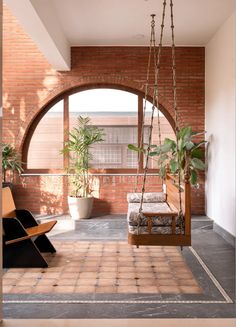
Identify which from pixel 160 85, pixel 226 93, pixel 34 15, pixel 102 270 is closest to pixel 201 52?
pixel 160 85

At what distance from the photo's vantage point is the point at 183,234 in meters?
4.34

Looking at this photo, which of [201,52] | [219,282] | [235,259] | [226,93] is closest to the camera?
[219,282]

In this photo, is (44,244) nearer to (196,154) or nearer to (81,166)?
(81,166)

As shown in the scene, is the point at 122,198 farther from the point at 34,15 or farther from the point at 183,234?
the point at 34,15

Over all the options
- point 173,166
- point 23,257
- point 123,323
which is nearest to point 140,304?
point 123,323

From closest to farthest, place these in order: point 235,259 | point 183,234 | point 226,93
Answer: point 183,234 < point 235,259 < point 226,93

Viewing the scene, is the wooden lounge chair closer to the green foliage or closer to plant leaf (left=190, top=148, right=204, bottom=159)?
the green foliage

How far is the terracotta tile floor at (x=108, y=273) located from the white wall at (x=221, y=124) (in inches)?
49.1

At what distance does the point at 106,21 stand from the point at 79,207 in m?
3.03

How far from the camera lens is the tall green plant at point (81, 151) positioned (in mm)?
6977

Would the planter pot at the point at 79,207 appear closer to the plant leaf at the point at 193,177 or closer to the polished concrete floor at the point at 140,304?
the plant leaf at the point at 193,177

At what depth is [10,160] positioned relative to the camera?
23.3 feet

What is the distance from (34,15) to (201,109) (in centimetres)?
392

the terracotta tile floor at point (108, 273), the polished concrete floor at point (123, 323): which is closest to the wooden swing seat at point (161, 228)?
the terracotta tile floor at point (108, 273)
